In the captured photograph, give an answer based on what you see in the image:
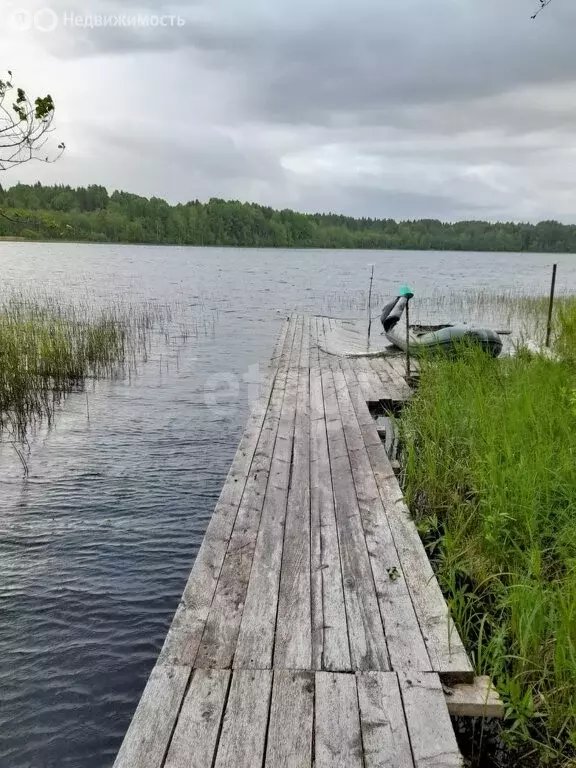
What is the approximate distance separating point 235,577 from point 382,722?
121 centimetres

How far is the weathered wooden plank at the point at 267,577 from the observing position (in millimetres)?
2637

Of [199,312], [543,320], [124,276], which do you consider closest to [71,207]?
[124,276]

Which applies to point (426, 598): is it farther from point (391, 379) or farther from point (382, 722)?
point (391, 379)

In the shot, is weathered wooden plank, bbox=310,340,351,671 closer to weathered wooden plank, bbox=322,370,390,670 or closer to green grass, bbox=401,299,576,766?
weathered wooden plank, bbox=322,370,390,670

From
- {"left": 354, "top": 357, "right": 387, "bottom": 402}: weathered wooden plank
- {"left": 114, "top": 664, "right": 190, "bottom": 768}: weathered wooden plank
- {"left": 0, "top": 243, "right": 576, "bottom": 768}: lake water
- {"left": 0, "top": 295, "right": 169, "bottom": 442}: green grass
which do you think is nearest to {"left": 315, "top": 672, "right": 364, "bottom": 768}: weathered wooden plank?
{"left": 114, "top": 664, "right": 190, "bottom": 768}: weathered wooden plank

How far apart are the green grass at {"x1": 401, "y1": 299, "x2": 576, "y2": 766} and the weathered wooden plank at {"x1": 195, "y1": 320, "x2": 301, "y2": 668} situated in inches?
41.1

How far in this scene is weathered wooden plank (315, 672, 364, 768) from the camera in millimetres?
2070

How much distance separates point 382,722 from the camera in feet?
7.33

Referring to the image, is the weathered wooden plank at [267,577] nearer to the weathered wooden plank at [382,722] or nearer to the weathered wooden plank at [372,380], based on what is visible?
the weathered wooden plank at [382,722]

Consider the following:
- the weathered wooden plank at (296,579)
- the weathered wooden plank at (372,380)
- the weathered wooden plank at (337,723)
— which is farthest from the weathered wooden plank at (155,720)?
the weathered wooden plank at (372,380)

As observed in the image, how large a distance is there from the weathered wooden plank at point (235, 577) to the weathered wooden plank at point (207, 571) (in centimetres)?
3

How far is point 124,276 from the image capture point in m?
40.2

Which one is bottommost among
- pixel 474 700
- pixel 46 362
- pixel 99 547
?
pixel 99 547

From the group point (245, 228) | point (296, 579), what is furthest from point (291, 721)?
point (245, 228)
